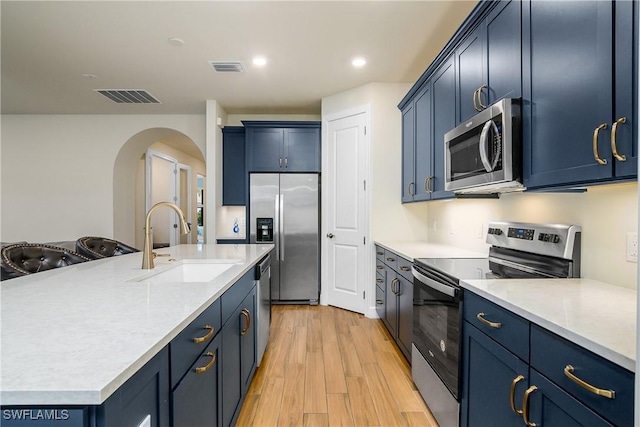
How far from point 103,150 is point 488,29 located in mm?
5183

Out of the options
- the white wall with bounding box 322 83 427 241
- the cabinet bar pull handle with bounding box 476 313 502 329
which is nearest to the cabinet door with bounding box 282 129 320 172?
the white wall with bounding box 322 83 427 241

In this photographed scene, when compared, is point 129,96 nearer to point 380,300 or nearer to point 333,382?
point 380,300

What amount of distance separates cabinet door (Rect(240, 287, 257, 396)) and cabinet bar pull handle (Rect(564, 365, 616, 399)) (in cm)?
144

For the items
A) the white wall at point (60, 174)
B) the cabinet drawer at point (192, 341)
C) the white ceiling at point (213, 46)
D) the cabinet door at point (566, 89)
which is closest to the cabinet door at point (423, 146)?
the white ceiling at point (213, 46)

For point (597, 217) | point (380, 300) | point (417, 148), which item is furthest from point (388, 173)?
point (597, 217)

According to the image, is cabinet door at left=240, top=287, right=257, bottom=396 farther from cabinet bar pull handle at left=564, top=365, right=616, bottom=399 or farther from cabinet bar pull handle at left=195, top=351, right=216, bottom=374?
cabinet bar pull handle at left=564, top=365, right=616, bottom=399

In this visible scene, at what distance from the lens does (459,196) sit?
230 centimetres

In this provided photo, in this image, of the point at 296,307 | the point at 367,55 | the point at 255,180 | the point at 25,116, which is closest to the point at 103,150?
the point at 25,116

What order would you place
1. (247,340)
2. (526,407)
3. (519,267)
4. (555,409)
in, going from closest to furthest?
(555,409)
(526,407)
(519,267)
(247,340)

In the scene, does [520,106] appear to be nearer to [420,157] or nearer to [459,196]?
[459,196]

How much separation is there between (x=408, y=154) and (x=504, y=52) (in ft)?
5.72

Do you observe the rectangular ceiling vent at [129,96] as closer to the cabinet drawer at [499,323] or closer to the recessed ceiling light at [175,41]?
the recessed ceiling light at [175,41]

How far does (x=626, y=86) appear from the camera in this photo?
0.98 meters

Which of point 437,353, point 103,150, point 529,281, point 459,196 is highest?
point 103,150
